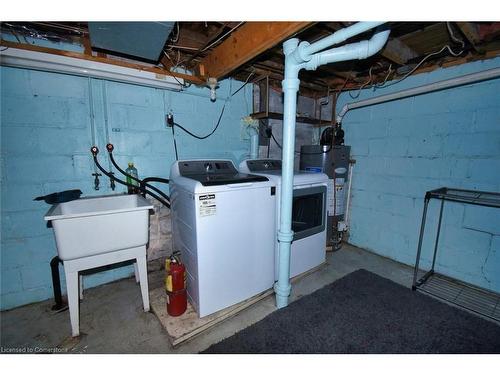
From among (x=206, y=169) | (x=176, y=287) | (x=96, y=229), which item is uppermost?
(x=206, y=169)

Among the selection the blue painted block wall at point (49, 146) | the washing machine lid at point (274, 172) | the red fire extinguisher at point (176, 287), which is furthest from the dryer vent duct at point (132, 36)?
the red fire extinguisher at point (176, 287)

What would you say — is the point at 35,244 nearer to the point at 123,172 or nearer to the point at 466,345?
the point at 123,172

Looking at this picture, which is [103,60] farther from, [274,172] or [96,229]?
[274,172]

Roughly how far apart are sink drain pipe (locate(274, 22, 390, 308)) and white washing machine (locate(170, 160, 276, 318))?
173 mm

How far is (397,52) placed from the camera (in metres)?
2.02

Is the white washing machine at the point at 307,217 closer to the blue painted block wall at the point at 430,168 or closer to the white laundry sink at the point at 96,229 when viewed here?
the blue painted block wall at the point at 430,168

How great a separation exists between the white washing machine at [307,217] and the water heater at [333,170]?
0.48m

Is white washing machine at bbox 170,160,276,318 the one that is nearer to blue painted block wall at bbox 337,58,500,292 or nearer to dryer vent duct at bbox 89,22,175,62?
dryer vent duct at bbox 89,22,175,62

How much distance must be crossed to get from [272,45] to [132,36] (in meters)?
1.01

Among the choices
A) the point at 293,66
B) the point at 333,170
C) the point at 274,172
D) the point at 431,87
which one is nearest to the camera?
the point at 293,66

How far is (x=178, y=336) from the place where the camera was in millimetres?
1533

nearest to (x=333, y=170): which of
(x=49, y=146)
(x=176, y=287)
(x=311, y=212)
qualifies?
(x=311, y=212)
